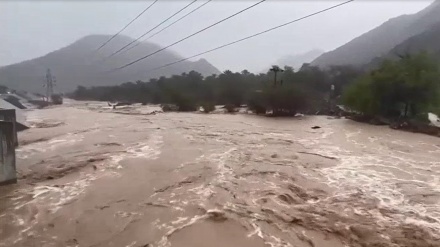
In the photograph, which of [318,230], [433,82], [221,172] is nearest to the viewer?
[318,230]

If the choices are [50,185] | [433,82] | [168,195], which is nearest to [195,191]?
[168,195]

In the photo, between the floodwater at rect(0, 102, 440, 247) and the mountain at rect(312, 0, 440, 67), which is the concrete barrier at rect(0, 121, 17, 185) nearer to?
the floodwater at rect(0, 102, 440, 247)

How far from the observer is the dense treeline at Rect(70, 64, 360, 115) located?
33.9m

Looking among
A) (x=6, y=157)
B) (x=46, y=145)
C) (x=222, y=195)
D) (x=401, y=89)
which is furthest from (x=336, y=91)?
(x=6, y=157)

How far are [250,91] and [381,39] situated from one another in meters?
66.2

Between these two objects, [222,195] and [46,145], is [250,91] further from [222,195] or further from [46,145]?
[222,195]

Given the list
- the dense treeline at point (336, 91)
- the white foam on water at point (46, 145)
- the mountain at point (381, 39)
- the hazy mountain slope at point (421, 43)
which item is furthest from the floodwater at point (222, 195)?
the mountain at point (381, 39)

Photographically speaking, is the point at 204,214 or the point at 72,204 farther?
the point at 72,204

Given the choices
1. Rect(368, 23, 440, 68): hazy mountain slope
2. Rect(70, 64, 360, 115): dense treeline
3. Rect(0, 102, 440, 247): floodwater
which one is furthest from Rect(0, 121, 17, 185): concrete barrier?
Rect(368, 23, 440, 68): hazy mountain slope

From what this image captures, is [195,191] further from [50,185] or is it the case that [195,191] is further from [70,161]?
[70,161]

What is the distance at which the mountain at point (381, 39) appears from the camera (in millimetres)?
82131

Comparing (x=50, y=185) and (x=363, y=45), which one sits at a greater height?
(x=363, y=45)

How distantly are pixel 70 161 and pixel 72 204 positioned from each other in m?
5.05

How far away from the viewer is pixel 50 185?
405 inches
